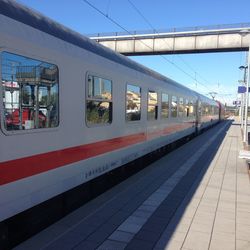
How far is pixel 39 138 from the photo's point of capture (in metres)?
5.07

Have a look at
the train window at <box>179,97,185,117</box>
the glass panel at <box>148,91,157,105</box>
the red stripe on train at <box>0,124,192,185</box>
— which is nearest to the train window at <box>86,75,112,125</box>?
the red stripe on train at <box>0,124,192,185</box>

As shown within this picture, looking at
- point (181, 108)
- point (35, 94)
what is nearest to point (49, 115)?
point (35, 94)

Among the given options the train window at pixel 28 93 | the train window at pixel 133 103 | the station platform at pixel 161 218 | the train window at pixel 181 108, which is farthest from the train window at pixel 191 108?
the train window at pixel 28 93

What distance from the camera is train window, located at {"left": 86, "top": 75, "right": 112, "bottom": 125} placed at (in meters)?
6.67

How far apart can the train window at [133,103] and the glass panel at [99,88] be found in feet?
4.24

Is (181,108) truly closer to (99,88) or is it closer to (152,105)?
(152,105)

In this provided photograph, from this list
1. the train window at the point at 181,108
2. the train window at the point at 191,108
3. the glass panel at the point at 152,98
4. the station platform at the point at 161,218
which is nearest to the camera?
the station platform at the point at 161,218

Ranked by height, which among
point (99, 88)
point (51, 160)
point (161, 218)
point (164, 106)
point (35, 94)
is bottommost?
point (161, 218)

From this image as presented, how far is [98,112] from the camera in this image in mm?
7172

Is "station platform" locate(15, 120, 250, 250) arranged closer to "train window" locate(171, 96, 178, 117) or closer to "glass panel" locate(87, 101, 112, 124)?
"glass panel" locate(87, 101, 112, 124)

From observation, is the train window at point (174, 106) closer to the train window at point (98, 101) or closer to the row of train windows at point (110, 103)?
the row of train windows at point (110, 103)

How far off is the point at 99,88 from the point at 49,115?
187cm

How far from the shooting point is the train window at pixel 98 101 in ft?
21.9

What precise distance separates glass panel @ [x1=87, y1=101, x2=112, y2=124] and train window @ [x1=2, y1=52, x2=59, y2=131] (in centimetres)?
119
